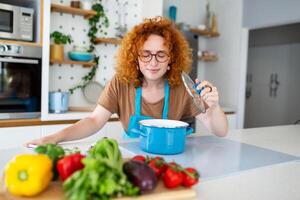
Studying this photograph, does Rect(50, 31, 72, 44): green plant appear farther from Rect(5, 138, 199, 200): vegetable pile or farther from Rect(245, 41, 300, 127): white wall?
Rect(245, 41, 300, 127): white wall

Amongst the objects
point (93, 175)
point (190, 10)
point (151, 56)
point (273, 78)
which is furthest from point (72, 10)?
point (273, 78)

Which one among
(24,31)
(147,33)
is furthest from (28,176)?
(24,31)

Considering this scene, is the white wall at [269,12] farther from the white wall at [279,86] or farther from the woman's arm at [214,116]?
the woman's arm at [214,116]

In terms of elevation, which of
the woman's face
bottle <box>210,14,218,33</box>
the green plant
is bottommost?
the woman's face

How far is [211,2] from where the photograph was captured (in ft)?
13.4

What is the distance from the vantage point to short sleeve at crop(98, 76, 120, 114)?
5.02ft

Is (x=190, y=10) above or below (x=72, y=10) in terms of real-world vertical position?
above

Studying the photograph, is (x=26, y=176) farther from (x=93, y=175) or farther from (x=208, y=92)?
(x=208, y=92)

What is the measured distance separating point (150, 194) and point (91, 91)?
2.44 m

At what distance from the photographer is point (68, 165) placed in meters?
0.68

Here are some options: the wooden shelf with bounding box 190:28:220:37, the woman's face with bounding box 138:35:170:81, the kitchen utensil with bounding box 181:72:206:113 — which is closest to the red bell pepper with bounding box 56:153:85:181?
the kitchen utensil with bounding box 181:72:206:113

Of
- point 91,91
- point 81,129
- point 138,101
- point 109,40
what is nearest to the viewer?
point 81,129

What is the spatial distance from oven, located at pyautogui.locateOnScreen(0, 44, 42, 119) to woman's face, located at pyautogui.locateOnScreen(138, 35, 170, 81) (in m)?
1.27

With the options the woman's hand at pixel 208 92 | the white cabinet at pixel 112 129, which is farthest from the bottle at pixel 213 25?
the woman's hand at pixel 208 92
